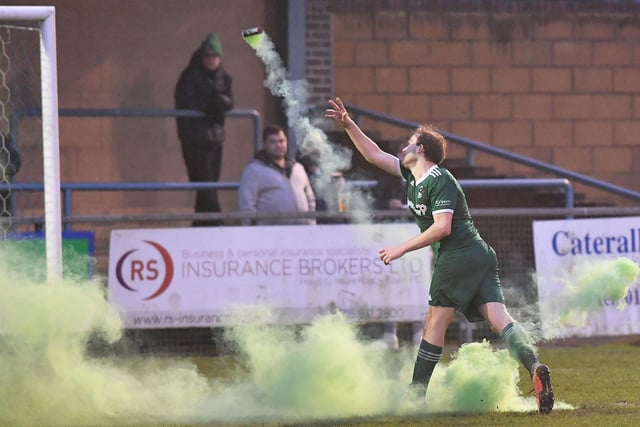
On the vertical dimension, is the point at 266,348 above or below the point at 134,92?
below

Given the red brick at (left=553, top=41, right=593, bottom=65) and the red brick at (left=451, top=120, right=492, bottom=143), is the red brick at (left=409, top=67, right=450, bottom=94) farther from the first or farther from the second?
the red brick at (left=553, top=41, right=593, bottom=65)

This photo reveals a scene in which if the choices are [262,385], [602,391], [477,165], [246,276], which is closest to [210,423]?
[262,385]

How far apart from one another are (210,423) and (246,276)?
4.62 meters

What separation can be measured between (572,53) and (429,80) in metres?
2.17

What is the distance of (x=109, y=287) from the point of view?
1343 centimetres

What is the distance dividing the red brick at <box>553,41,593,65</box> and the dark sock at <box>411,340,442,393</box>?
10.7 m

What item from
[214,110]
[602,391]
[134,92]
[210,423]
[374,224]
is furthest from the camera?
[134,92]

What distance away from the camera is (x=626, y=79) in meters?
19.4

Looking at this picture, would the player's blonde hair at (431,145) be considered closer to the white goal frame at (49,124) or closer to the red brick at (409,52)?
the white goal frame at (49,124)

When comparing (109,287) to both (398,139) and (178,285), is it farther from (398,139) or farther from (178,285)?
(398,139)

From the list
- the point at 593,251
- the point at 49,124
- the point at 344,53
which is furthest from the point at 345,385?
the point at 344,53

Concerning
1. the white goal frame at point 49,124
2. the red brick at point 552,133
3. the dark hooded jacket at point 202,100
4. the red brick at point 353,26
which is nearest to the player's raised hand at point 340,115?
the white goal frame at point 49,124

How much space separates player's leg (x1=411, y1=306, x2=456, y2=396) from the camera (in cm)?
914

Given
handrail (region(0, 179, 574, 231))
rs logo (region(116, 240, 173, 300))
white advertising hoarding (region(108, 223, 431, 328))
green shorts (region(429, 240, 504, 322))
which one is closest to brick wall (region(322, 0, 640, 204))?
handrail (region(0, 179, 574, 231))
